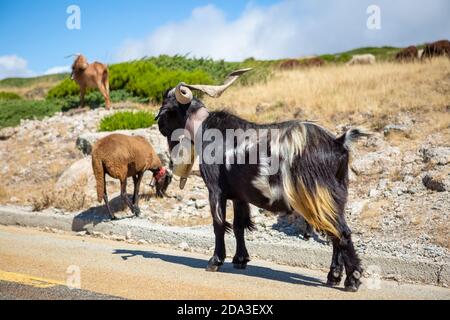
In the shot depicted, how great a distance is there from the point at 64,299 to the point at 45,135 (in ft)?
39.4

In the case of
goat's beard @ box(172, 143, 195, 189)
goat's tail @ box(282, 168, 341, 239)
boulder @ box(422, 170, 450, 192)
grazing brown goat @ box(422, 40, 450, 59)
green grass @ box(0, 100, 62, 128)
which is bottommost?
boulder @ box(422, 170, 450, 192)

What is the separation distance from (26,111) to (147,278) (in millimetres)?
15908

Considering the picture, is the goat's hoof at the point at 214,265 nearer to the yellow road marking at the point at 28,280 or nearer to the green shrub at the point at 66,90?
the yellow road marking at the point at 28,280

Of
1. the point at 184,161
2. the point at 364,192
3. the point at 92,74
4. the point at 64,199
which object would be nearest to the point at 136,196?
the point at 64,199

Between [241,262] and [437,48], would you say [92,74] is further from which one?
[437,48]

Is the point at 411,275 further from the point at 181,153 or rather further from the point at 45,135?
the point at 45,135

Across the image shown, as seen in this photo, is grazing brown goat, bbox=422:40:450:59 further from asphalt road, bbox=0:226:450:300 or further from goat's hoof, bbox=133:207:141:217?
asphalt road, bbox=0:226:450:300

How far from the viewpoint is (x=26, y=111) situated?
20.8m

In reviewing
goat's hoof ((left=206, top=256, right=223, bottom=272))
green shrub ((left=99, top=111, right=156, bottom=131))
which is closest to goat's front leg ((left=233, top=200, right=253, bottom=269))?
goat's hoof ((left=206, top=256, right=223, bottom=272))

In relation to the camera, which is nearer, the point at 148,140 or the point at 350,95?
the point at 148,140

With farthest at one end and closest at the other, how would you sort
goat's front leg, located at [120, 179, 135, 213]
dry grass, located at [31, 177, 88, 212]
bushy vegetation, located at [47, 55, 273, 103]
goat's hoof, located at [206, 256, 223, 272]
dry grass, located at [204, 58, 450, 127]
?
bushy vegetation, located at [47, 55, 273, 103], dry grass, located at [204, 58, 450, 127], dry grass, located at [31, 177, 88, 212], goat's front leg, located at [120, 179, 135, 213], goat's hoof, located at [206, 256, 223, 272]

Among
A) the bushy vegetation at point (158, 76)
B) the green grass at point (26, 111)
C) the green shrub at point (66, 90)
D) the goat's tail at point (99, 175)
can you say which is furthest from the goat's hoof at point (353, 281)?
the green shrub at point (66, 90)

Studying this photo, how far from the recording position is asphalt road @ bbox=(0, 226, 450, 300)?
5.65 meters

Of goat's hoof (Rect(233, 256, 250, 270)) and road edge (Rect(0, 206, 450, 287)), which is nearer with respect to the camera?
road edge (Rect(0, 206, 450, 287))
